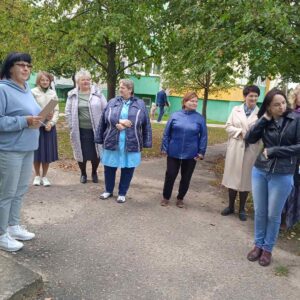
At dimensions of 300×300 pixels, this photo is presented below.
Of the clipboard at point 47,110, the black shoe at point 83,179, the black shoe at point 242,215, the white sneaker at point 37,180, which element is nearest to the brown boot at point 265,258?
the black shoe at point 242,215

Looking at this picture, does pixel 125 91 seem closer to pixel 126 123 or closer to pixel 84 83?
pixel 126 123

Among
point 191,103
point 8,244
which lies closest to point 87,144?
point 191,103

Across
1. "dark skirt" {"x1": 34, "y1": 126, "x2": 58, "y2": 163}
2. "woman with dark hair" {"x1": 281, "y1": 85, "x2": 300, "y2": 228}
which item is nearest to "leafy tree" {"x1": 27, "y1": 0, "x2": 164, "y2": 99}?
"dark skirt" {"x1": 34, "y1": 126, "x2": 58, "y2": 163}

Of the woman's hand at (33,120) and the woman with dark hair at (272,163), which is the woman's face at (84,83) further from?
the woman with dark hair at (272,163)

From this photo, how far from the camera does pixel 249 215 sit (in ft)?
18.7

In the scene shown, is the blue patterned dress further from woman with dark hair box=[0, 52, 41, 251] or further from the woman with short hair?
woman with dark hair box=[0, 52, 41, 251]

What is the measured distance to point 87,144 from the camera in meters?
6.37

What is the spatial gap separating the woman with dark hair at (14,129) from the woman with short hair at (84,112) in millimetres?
2370

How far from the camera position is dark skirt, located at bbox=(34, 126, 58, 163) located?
6.09 m

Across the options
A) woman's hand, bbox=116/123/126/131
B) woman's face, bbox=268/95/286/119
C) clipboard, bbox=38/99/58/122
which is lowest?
woman's hand, bbox=116/123/126/131

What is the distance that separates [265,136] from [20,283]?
2.74 meters

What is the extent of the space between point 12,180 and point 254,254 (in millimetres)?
2664

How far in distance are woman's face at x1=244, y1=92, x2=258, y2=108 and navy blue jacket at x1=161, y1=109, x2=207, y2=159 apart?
714 mm

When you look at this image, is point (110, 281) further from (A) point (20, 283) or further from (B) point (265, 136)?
(B) point (265, 136)
